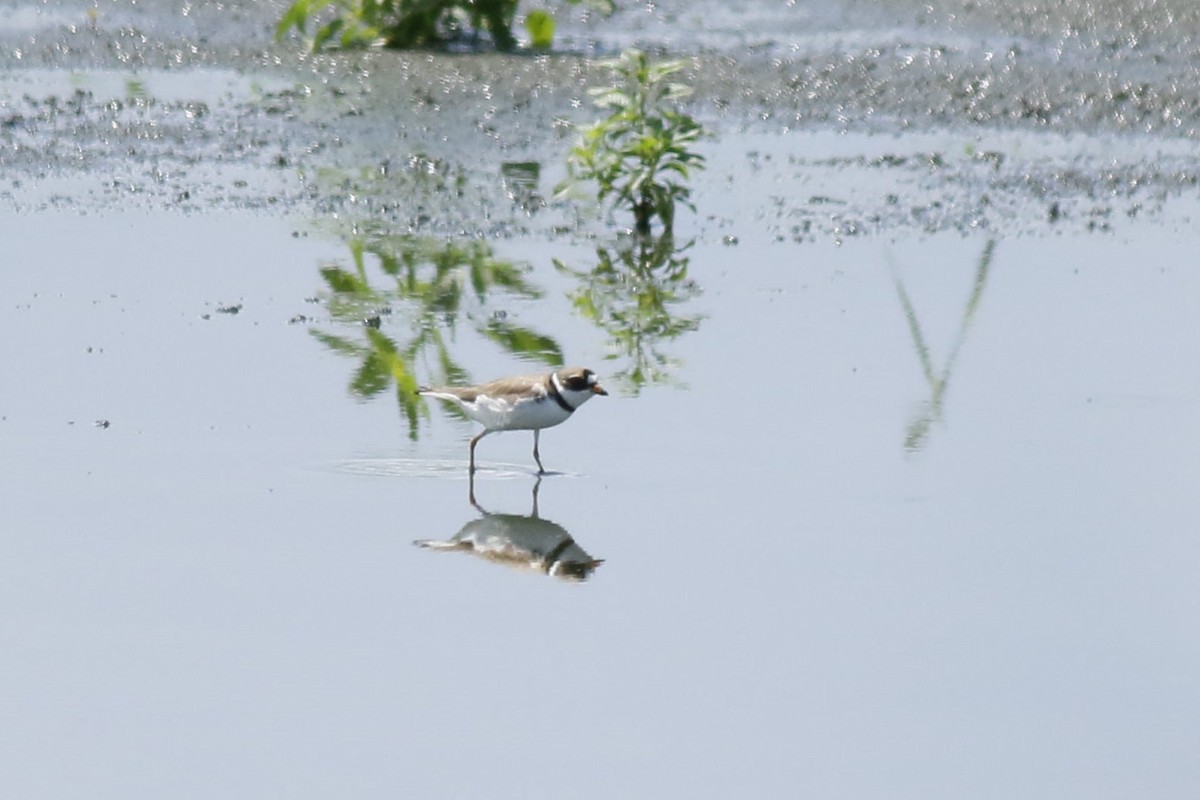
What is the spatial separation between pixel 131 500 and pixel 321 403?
1318 mm

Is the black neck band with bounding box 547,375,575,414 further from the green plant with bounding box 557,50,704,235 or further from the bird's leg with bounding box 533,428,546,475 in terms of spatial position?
the green plant with bounding box 557,50,704,235

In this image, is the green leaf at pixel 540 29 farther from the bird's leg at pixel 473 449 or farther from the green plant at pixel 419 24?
the bird's leg at pixel 473 449

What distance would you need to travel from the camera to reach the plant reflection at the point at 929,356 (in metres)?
8.98

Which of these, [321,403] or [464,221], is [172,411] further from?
[464,221]

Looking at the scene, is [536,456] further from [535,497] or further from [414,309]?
[414,309]

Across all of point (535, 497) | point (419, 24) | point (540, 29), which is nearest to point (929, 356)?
point (535, 497)

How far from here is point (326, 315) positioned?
1053cm

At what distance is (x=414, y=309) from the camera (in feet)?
35.1

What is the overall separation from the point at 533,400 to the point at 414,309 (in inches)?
98.4

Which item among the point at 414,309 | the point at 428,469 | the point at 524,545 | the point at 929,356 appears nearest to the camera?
the point at 524,545

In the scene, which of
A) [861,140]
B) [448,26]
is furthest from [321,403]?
[448,26]

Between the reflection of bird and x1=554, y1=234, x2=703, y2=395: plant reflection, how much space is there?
1.09 meters

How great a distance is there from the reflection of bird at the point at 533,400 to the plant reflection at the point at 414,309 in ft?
1.65

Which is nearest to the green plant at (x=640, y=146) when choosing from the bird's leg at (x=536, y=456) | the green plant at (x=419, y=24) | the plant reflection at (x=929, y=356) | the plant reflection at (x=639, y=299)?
the plant reflection at (x=639, y=299)
